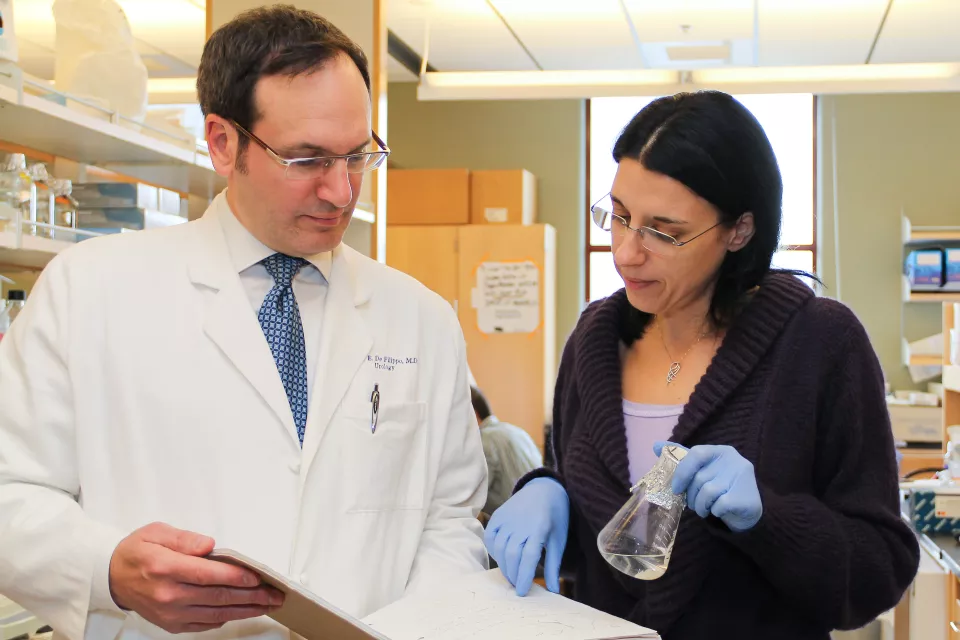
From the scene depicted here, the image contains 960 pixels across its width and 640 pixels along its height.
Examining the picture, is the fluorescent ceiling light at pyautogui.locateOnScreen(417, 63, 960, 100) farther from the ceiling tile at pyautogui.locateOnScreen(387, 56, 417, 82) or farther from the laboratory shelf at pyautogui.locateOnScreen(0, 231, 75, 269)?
the laboratory shelf at pyautogui.locateOnScreen(0, 231, 75, 269)

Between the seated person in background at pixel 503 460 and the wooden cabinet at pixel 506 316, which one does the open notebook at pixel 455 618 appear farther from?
the wooden cabinet at pixel 506 316

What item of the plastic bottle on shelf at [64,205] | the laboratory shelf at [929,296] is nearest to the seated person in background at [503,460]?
the plastic bottle on shelf at [64,205]

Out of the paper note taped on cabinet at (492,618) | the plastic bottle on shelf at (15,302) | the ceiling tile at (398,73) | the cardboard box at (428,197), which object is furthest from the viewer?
the ceiling tile at (398,73)

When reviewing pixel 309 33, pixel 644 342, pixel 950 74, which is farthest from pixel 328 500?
pixel 950 74

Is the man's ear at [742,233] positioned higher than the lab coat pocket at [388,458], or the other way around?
the man's ear at [742,233]

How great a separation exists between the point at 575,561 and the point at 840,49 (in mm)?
5069

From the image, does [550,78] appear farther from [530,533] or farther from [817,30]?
[530,533]

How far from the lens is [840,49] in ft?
18.8

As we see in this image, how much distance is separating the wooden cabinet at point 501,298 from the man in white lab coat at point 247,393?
4389 millimetres

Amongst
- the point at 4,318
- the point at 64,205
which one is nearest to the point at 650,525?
the point at 4,318

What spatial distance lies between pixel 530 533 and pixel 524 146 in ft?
18.4

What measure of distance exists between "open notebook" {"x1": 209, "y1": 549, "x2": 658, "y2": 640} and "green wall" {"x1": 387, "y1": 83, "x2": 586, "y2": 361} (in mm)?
5388

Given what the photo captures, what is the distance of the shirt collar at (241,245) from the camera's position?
140 centimetres

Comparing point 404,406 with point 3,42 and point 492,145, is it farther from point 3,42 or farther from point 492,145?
point 492,145
